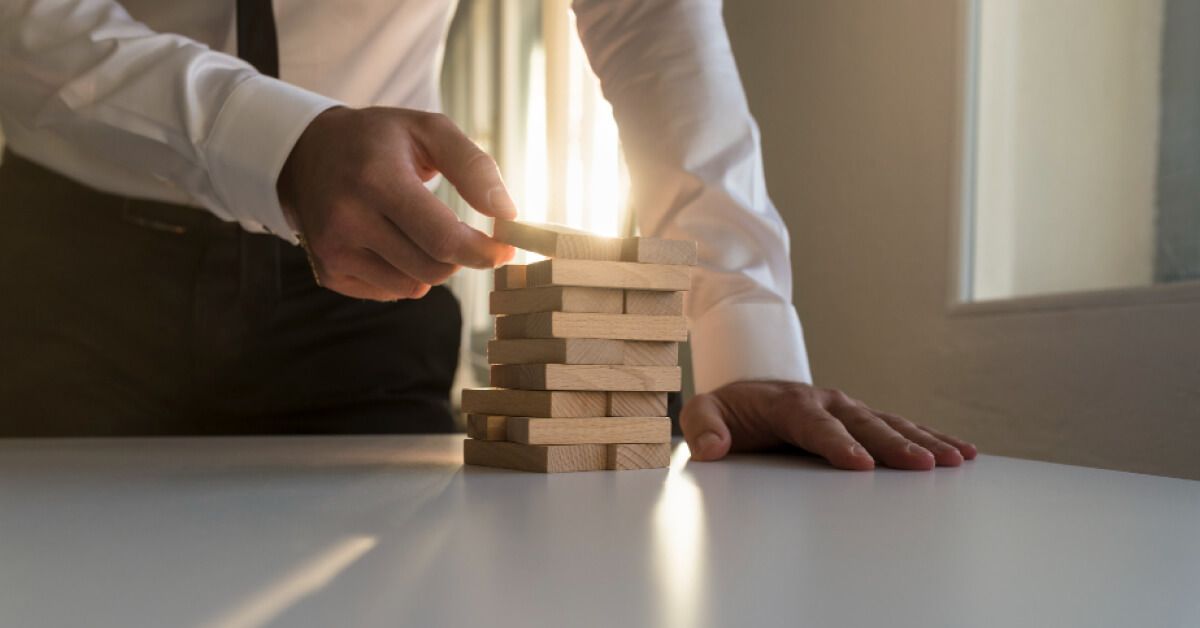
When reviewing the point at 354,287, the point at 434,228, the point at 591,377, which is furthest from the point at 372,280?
the point at 591,377

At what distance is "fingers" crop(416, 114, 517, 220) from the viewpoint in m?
0.93

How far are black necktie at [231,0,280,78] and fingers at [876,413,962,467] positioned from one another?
1.01 m

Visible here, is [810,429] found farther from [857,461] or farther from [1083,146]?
[1083,146]

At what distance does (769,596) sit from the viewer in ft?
1.38

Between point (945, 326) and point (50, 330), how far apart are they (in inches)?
69.9

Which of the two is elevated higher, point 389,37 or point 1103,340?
point 389,37

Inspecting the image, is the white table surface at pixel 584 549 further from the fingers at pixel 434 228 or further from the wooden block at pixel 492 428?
the fingers at pixel 434 228

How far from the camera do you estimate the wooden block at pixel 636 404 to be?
3.11ft

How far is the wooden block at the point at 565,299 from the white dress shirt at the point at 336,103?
280mm

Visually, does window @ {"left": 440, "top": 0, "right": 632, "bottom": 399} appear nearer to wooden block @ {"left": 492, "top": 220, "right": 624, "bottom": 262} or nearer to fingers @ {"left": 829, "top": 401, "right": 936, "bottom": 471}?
fingers @ {"left": 829, "top": 401, "right": 936, "bottom": 471}

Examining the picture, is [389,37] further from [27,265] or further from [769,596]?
[769,596]

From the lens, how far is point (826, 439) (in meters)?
1.03

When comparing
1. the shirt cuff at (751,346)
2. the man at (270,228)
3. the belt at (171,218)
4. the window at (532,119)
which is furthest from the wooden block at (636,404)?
the window at (532,119)

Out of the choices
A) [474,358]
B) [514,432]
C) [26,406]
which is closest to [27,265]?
[26,406]
